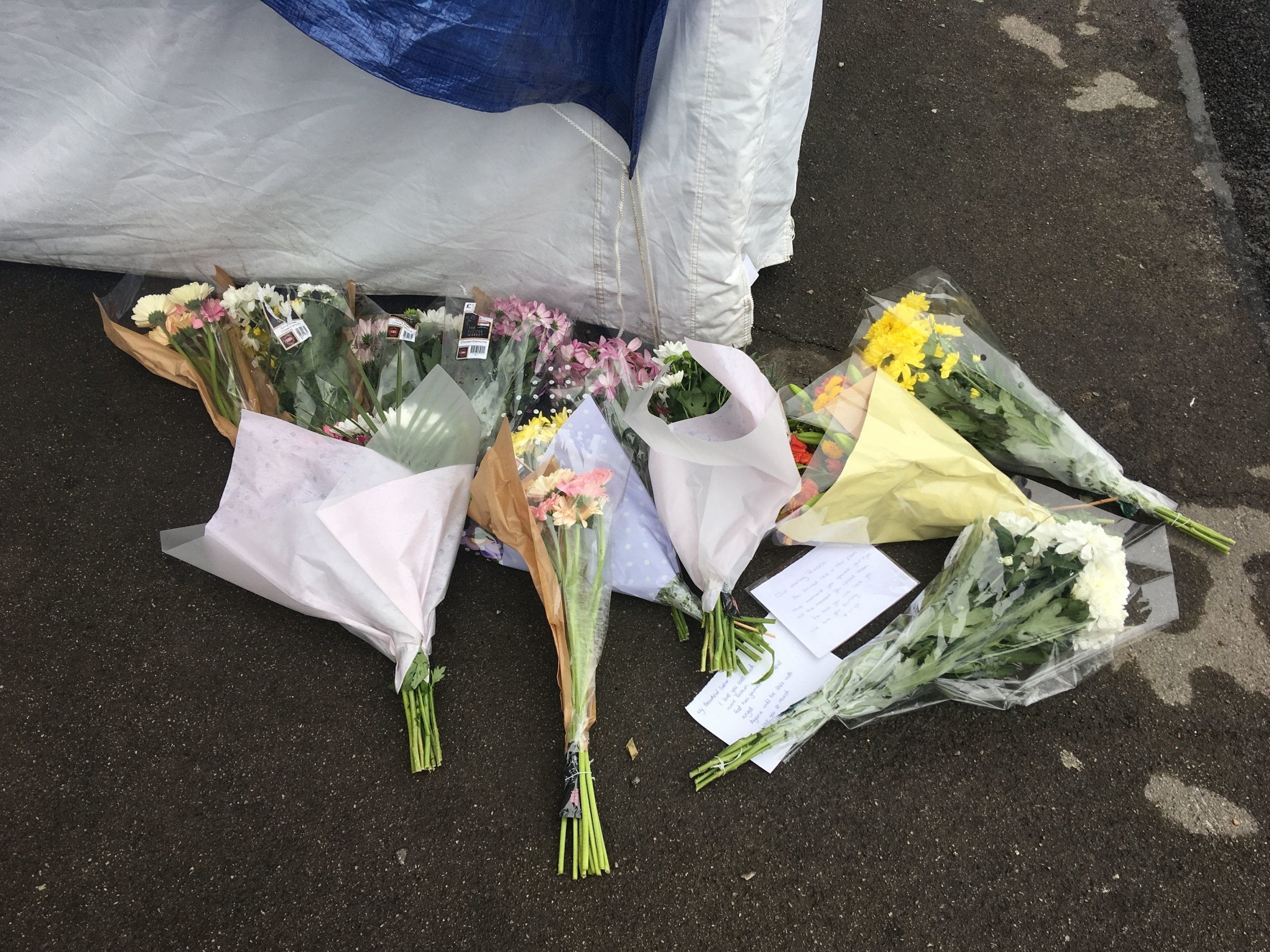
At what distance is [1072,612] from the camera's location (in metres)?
1.51

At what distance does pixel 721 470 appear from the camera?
1.70 meters

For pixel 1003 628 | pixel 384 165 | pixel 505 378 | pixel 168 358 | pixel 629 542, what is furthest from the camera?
pixel 168 358

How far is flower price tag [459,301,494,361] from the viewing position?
1932 mm

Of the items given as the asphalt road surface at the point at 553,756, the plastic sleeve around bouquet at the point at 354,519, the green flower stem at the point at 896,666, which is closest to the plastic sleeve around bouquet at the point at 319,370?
the plastic sleeve around bouquet at the point at 354,519

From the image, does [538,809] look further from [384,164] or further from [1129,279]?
[1129,279]

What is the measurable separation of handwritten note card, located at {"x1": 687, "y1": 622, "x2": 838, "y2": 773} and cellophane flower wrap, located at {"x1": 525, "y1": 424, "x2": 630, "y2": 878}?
26cm

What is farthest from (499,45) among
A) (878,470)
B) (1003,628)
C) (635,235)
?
(1003,628)

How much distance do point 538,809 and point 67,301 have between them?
213cm

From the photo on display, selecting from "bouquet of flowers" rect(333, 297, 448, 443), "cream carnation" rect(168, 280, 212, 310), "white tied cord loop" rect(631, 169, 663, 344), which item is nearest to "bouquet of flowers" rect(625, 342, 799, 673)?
"white tied cord loop" rect(631, 169, 663, 344)

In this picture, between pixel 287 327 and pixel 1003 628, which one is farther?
pixel 287 327

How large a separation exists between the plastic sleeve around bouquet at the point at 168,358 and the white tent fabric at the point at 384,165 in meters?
0.21

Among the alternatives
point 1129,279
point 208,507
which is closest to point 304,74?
point 208,507

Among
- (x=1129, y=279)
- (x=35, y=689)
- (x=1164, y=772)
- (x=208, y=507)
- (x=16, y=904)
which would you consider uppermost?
(x=1129, y=279)

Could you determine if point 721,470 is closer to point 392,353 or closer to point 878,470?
point 878,470
